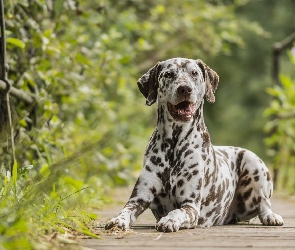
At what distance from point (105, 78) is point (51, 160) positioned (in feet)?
7.03

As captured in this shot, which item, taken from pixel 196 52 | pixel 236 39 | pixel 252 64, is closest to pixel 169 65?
pixel 236 39

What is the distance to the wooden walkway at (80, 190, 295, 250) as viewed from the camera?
3554mm

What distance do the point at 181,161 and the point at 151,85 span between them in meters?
0.63

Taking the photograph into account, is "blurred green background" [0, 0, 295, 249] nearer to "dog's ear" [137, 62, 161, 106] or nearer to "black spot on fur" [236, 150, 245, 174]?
"dog's ear" [137, 62, 161, 106]

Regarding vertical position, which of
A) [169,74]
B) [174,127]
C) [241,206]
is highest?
[169,74]

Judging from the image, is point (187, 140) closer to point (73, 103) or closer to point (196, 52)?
point (73, 103)

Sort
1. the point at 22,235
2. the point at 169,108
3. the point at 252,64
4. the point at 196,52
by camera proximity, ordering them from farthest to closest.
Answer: the point at 252,64
the point at 196,52
the point at 169,108
the point at 22,235

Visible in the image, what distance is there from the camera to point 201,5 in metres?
12.1

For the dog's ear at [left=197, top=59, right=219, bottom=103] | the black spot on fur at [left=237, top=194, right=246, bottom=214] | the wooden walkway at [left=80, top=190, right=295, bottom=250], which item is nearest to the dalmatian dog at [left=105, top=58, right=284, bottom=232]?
the dog's ear at [left=197, top=59, right=219, bottom=103]

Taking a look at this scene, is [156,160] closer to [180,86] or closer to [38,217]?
[180,86]

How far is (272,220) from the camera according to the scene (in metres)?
4.98

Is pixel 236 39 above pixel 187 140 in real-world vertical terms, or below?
above

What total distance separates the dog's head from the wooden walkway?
81 centimetres

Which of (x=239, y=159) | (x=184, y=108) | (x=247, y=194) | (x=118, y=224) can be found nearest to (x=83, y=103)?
(x=239, y=159)
